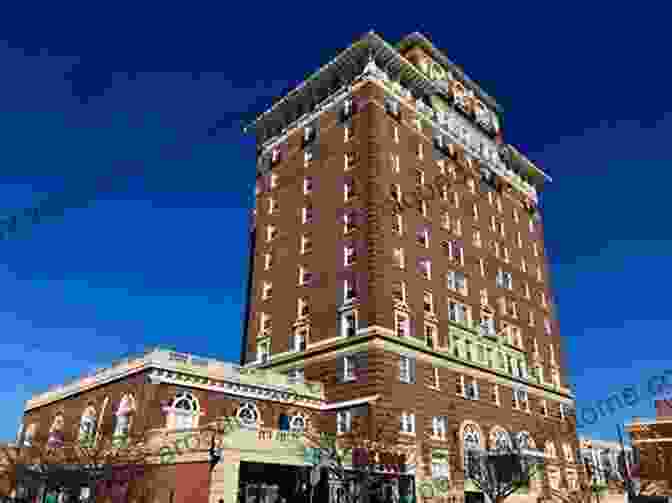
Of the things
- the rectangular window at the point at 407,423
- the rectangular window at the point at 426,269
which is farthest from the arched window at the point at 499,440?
the rectangular window at the point at 426,269

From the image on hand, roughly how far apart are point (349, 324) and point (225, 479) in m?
19.5

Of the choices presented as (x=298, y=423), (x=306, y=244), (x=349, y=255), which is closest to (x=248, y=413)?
(x=298, y=423)

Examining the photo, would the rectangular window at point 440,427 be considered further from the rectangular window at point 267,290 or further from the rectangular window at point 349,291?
the rectangular window at point 267,290

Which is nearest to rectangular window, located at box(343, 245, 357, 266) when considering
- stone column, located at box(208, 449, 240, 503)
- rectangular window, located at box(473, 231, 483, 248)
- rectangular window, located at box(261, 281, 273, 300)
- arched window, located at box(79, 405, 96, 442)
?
rectangular window, located at box(261, 281, 273, 300)

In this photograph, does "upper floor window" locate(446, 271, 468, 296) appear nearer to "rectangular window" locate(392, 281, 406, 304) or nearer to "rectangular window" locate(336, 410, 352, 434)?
"rectangular window" locate(392, 281, 406, 304)

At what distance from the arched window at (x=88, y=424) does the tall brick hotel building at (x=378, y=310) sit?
0.68 feet

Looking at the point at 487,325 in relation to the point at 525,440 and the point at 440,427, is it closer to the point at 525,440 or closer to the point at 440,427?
the point at 525,440

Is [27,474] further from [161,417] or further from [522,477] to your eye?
[522,477]

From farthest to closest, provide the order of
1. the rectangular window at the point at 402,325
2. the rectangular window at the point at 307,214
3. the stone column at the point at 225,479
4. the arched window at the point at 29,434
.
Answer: the rectangular window at the point at 307,214 < the arched window at the point at 29,434 < the rectangular window at the point at 402,325 < the stone column at the point at 225,479

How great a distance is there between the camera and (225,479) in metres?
30.5

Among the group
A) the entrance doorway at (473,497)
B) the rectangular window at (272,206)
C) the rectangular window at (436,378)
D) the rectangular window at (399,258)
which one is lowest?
the entrance doorway at (473,497)

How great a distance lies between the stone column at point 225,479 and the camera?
98.9 feet

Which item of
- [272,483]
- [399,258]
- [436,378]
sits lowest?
[272,483]

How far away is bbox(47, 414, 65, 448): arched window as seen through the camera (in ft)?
147
